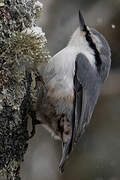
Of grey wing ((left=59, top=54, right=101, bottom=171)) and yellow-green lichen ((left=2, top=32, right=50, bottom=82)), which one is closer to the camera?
yellow-green lichen ((left=2, top=32, right=50, bottom=82))

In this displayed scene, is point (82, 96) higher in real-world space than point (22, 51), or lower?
lower

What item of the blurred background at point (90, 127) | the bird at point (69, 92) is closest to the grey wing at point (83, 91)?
the bird at point (69, 92)

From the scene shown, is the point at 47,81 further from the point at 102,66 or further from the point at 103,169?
the point at 103,169

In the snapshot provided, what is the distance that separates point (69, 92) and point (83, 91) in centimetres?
11

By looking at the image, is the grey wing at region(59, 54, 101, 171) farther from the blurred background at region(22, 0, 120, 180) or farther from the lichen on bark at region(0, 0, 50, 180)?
the blurred background at region(22, 0, 120, 180)

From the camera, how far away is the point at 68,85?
11.6ft

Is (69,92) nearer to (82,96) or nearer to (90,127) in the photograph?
(82,96)

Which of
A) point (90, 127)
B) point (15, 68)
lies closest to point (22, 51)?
point (15, 68)

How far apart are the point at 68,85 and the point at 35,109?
283 mm

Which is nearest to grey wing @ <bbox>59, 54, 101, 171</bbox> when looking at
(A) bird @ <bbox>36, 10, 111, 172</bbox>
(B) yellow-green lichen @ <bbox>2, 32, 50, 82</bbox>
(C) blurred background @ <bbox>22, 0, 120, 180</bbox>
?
→ (A) bird @ <bbox>36, 10, 111, 172</bbox>

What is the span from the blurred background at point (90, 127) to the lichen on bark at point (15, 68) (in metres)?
2.01

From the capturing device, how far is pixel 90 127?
596 cm

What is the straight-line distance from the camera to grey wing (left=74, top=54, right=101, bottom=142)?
3506mm

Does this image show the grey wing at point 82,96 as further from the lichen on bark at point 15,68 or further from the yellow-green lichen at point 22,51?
the yellow-green lichen at point 22,51
